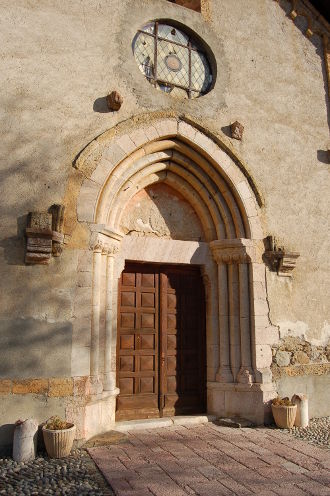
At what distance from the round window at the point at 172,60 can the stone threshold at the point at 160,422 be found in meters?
4.18

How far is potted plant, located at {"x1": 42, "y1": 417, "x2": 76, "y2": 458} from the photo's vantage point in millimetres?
3691

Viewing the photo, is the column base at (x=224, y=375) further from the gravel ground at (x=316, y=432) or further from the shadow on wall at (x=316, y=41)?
the shadow on wall at (x=316, y=41)

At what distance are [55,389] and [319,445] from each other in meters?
2.70

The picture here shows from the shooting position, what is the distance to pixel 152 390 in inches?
201

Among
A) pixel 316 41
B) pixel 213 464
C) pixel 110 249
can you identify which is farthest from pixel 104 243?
pixel 316 41

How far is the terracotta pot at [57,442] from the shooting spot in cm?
369

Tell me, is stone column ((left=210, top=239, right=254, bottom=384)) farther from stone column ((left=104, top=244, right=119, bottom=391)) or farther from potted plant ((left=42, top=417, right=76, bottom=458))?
potted plant ((left=42, top=417, right=76, bottom=458))

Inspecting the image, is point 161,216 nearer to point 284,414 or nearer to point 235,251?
point 235,251

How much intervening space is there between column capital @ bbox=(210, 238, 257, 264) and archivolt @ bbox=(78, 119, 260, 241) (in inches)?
4.8

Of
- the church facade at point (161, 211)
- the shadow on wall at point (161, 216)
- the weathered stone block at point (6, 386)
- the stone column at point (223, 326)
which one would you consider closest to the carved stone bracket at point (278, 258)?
the church facade at point (161, 211)

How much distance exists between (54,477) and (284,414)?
2.73 meters

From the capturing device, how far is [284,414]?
4.77 meters

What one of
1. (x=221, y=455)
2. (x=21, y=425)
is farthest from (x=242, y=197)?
(x=21, y=425)

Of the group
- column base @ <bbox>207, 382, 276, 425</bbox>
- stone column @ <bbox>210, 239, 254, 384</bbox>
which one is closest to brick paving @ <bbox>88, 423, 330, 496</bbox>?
column base @ <bbox>207, 382, 276, 425</bbox>
